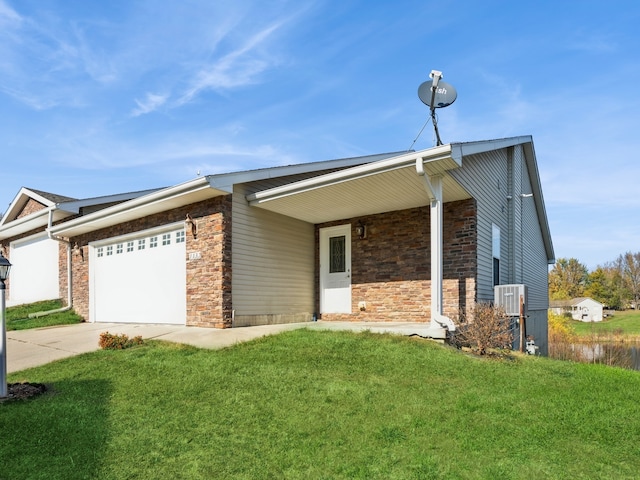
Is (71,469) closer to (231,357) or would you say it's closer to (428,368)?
(231,357)

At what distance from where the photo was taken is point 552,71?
939 cm

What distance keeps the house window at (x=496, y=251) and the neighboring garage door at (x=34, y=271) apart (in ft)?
42.2

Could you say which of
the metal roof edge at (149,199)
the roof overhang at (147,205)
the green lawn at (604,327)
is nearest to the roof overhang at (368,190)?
the roof overhang at (147,205)

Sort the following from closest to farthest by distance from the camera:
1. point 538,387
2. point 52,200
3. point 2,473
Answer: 1. point 2,473
2. point 538,387
3. point 52,200

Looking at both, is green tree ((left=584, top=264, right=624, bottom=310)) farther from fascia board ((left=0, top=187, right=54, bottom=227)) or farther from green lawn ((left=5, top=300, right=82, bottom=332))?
fascia board ((left=0, top=187, right=54, bottom=227))

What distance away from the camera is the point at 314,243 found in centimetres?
1145

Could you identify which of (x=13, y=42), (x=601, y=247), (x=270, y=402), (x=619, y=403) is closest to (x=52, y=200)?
(x=13, y=42)

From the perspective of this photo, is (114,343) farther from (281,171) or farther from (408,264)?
(408,264)

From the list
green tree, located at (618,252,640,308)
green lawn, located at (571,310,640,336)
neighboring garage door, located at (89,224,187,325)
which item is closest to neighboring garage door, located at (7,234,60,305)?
neighboring garage door, located at (89,224,187,325)

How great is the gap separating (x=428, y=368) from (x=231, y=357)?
279 cm

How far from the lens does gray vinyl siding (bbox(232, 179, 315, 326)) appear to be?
915 cm

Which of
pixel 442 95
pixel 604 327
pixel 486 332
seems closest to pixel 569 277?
pixel 604 327

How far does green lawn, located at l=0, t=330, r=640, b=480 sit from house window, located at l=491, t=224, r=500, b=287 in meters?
4.45

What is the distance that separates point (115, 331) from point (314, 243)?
16.7ft
